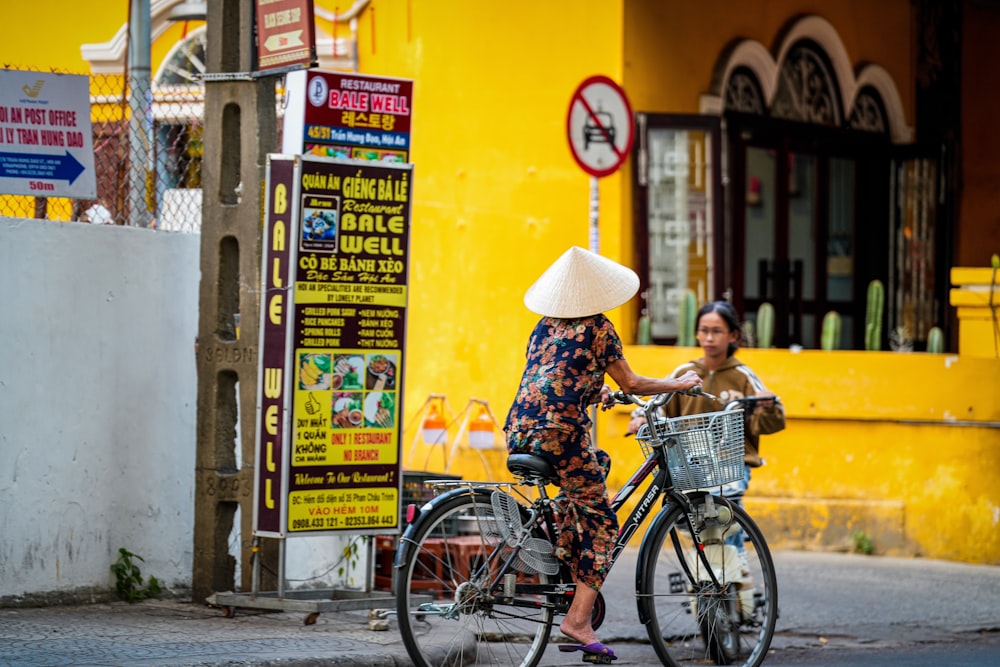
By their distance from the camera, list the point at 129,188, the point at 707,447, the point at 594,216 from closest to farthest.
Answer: the point at 707,447 < the point at 129,188 < the point at 594,216

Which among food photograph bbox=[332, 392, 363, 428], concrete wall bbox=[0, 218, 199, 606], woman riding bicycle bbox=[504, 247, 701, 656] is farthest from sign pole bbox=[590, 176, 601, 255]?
woman riding bicycle bbox=[504, 247, 701, 656]

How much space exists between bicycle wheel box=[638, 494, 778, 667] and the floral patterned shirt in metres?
0.69

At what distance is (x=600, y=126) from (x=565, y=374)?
463cm

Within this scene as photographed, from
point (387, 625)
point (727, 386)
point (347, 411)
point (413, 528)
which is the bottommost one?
point (387, 625)

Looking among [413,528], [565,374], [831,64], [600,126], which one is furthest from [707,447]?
[831,64]

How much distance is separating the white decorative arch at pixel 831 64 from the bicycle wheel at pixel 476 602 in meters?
6.93

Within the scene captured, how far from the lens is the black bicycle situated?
6277mm

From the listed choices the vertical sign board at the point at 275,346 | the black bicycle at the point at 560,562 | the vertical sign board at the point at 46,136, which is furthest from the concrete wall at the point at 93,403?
the black bicycle at the point at 560,562

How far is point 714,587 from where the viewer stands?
6.92 meters

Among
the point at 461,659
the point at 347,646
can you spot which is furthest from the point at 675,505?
the point at 347,646

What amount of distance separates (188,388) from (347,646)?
1.89 meters

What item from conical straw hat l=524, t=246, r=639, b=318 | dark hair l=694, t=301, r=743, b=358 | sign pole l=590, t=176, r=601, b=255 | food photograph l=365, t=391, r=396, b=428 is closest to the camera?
conical straw hat l=524, t=246, r=639, b=318

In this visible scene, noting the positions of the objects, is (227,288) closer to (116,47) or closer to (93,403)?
(93,403)

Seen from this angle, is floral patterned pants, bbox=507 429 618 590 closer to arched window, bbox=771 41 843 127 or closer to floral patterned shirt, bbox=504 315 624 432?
floral patterned shirt, bbox=504 315 624 432
